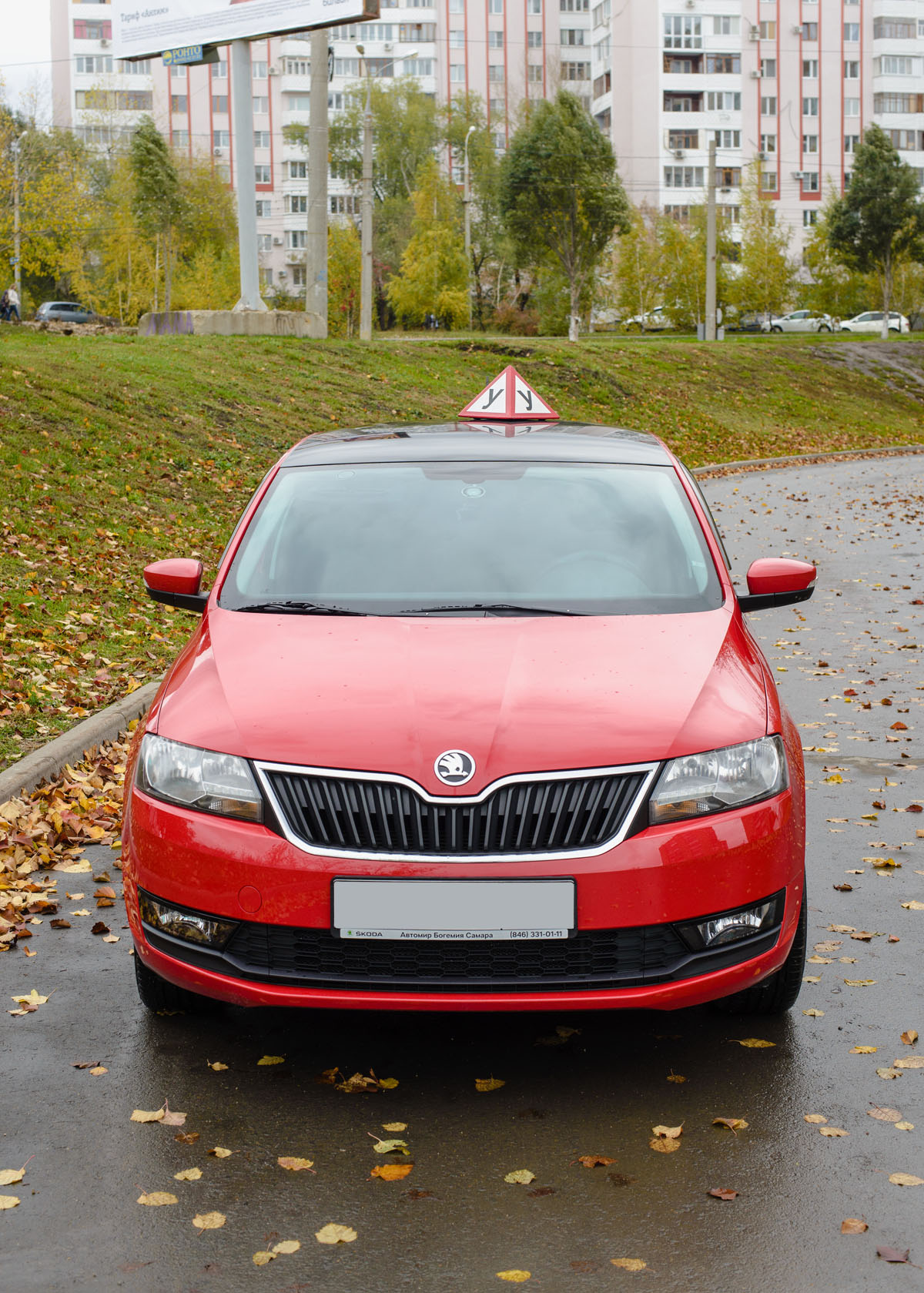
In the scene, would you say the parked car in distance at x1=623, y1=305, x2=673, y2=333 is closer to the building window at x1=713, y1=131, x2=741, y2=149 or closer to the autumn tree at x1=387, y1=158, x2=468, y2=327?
the autumn tree at x1=387, y1=158, x2=468, y2=327

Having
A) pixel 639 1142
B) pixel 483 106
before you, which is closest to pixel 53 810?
pixel 639 1142

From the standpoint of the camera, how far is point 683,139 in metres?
98.1

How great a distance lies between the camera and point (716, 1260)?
9.48 ft

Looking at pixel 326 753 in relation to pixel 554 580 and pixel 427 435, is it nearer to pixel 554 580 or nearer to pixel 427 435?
pixel 554 580

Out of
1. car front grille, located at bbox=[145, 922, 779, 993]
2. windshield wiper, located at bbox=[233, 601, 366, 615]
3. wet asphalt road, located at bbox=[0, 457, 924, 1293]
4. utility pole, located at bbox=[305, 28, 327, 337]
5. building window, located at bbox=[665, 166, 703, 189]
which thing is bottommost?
wet asphalt road, located at bbox=[0, 457, 924, 1293]

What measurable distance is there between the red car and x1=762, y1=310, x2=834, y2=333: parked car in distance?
69.2 meters

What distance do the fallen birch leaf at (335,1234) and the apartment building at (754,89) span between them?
323 ft

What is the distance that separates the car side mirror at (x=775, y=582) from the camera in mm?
4934

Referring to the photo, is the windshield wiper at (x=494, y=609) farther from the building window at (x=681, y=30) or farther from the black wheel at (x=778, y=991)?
the building window at (x=681, y=30)

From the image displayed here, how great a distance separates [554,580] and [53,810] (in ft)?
8.90

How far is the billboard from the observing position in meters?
27.1

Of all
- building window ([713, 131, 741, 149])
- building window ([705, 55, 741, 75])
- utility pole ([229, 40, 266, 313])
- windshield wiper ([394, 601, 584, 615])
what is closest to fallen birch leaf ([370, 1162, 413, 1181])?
windshield wiper ([394, 601, 584, 615])

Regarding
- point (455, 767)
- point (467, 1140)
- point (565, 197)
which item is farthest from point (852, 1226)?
point (565, 197)

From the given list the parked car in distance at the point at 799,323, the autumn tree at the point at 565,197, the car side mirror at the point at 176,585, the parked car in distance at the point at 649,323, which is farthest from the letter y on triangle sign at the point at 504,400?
the parked car in distance at the point at 799,323
